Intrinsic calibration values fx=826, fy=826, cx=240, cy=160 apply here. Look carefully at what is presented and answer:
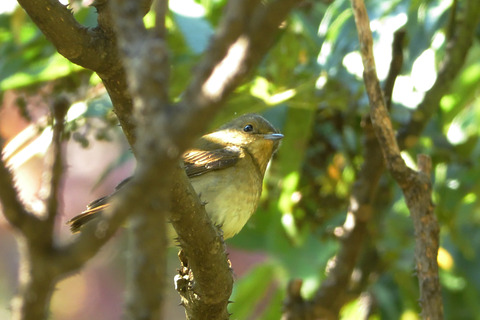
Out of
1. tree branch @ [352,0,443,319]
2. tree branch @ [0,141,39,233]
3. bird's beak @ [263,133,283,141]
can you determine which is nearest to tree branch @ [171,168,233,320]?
tree branch @ [352,0,443,319]

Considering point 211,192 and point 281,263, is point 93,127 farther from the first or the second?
point 281,263

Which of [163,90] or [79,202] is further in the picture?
[79,202]

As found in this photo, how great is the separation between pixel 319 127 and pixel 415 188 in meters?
1.92

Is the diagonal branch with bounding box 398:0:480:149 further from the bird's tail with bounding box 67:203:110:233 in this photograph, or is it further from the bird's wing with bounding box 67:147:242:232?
the bird's tail with bounding box 67:203:110:233

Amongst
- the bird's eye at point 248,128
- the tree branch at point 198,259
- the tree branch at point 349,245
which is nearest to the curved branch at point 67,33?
the tree branch at point 198,259

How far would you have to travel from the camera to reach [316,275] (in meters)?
4.97

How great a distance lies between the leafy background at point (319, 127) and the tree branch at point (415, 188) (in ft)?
2.98

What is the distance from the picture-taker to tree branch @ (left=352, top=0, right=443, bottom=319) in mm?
3385

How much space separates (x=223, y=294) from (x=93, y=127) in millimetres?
1893

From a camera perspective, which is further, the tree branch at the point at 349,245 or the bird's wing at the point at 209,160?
the tree branch at the point at 349,245

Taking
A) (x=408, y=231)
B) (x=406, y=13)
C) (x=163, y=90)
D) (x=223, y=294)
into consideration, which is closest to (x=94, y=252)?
(x=163, y=90)

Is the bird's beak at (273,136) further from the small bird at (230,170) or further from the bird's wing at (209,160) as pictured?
the bird's wing at (209,160)

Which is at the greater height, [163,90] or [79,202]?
[163,90]

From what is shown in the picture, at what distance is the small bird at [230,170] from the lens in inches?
166
